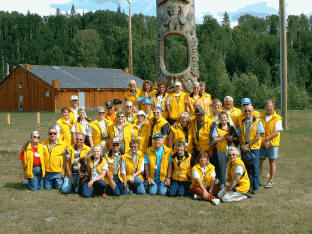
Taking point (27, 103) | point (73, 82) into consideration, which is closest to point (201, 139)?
point (73, 82)

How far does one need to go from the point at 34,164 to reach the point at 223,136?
346 centimetres

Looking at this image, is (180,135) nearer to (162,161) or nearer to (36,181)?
(162,161)

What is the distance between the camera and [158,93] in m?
7.80

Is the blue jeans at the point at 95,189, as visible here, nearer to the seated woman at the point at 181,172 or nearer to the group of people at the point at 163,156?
the group of people at the point at 163,156

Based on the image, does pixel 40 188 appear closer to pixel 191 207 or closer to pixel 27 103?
pixel 191 207

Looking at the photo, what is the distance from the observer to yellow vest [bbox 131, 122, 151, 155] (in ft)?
22.5

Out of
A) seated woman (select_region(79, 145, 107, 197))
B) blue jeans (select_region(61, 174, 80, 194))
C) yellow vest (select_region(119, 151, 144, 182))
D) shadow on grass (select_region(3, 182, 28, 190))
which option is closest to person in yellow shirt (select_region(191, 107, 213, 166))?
yellow vest (select_region(119, 151, 144, 182))

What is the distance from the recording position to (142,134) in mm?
6902

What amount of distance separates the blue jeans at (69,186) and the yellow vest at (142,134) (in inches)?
50.1

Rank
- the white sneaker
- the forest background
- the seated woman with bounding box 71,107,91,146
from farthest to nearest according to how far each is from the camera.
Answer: the forest background
the seated woman with bounding box 71,107,91,146
the white sneaker

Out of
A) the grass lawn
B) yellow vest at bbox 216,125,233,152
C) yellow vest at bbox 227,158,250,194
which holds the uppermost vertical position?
yellow vest at bbox 216,125,233,152

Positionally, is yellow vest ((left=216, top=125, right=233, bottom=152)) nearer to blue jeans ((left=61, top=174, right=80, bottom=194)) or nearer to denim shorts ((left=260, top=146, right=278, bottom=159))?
denim shorts ((left=260, top=146, right=278, bottom=159))

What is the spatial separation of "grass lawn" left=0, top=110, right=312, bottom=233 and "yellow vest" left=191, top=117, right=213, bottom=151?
0.99 metres

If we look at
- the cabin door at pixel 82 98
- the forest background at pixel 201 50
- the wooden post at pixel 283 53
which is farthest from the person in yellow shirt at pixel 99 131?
the cabin door at pixel 82 98
